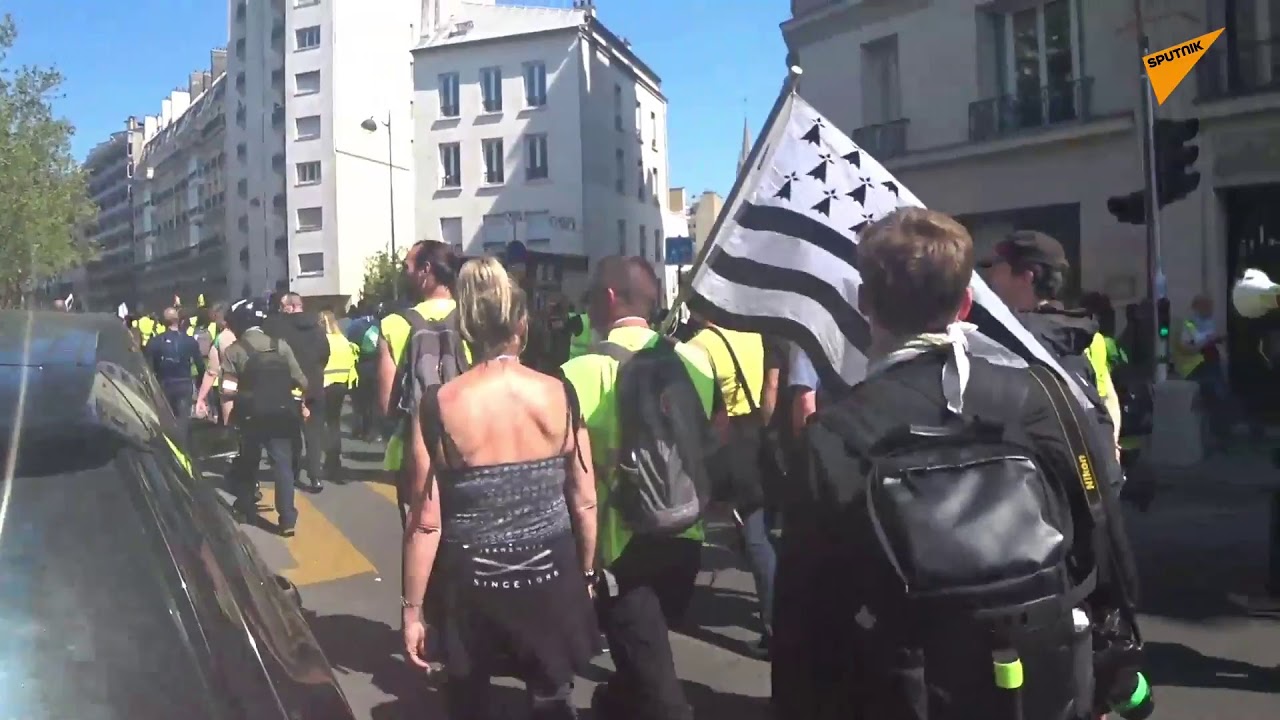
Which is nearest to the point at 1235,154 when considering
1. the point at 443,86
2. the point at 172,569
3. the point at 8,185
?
the point at 172,569

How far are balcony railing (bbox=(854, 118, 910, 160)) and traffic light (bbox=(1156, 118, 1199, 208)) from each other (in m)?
9.03

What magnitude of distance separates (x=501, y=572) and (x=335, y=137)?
5718cm

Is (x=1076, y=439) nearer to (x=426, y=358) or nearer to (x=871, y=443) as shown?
(x=871, y=443)

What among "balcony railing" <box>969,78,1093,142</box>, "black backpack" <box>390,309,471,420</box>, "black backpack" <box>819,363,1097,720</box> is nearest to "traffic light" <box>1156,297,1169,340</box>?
"balcony railing" <box>969,78,1093,142</box>

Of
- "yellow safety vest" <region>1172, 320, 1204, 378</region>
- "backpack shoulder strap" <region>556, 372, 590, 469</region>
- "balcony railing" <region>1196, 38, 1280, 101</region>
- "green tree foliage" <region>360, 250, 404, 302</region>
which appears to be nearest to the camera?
"backpack shoulder strap" <region>556, 372, 590, 469</region>

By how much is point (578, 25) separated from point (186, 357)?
37.4 metres

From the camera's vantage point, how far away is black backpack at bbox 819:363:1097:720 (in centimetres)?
191

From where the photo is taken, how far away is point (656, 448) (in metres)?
3.54

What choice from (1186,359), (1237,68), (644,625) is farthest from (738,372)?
(1237,68)

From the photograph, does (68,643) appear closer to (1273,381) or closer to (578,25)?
(1273,381)

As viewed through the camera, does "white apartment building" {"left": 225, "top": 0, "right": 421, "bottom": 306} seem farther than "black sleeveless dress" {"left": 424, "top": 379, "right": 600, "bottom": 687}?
Yes

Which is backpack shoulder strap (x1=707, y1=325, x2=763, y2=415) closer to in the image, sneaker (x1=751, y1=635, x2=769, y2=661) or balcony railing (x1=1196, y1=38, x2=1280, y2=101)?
sneaker (x1=751, y1=635, x2=769, y2=661)

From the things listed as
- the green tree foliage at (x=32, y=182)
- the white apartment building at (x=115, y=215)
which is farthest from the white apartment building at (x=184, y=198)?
the green tree foliage at (x=32, y=182)

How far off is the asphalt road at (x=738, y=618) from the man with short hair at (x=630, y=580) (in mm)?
394
